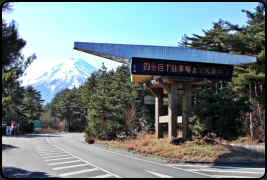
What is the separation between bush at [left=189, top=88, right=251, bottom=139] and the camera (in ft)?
44.1

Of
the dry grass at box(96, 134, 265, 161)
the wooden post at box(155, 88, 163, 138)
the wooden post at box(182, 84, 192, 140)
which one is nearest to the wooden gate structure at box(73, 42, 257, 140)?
the wooden post at box(182, 84, 192, 140)

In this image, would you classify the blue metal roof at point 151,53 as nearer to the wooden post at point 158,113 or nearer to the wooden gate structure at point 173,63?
the wooden gate structure at point 173,63

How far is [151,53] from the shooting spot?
49.6 ft

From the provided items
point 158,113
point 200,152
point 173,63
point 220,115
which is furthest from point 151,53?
point 200,152

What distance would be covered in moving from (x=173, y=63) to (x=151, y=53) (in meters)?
1.72

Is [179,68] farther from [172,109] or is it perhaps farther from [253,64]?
[253,64]

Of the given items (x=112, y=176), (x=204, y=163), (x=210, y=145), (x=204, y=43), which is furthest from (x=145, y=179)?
(x=204, y=43)

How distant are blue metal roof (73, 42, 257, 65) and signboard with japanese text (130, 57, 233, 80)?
0.94ft

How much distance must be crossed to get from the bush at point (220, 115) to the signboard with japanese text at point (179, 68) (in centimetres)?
216

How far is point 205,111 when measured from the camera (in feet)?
45.4

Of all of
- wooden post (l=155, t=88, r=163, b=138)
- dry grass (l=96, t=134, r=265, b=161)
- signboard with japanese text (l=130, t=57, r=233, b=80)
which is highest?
signboard with japanese text (l=130, t=57, r=233, b=80)

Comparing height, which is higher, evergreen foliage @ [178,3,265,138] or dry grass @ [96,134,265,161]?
evergreen foliage @ [178,3,265,138]

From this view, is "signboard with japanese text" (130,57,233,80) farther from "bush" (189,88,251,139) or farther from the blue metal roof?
"bush" (189,88,251,139)

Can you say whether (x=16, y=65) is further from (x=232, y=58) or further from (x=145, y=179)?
(x=232, y=58)
